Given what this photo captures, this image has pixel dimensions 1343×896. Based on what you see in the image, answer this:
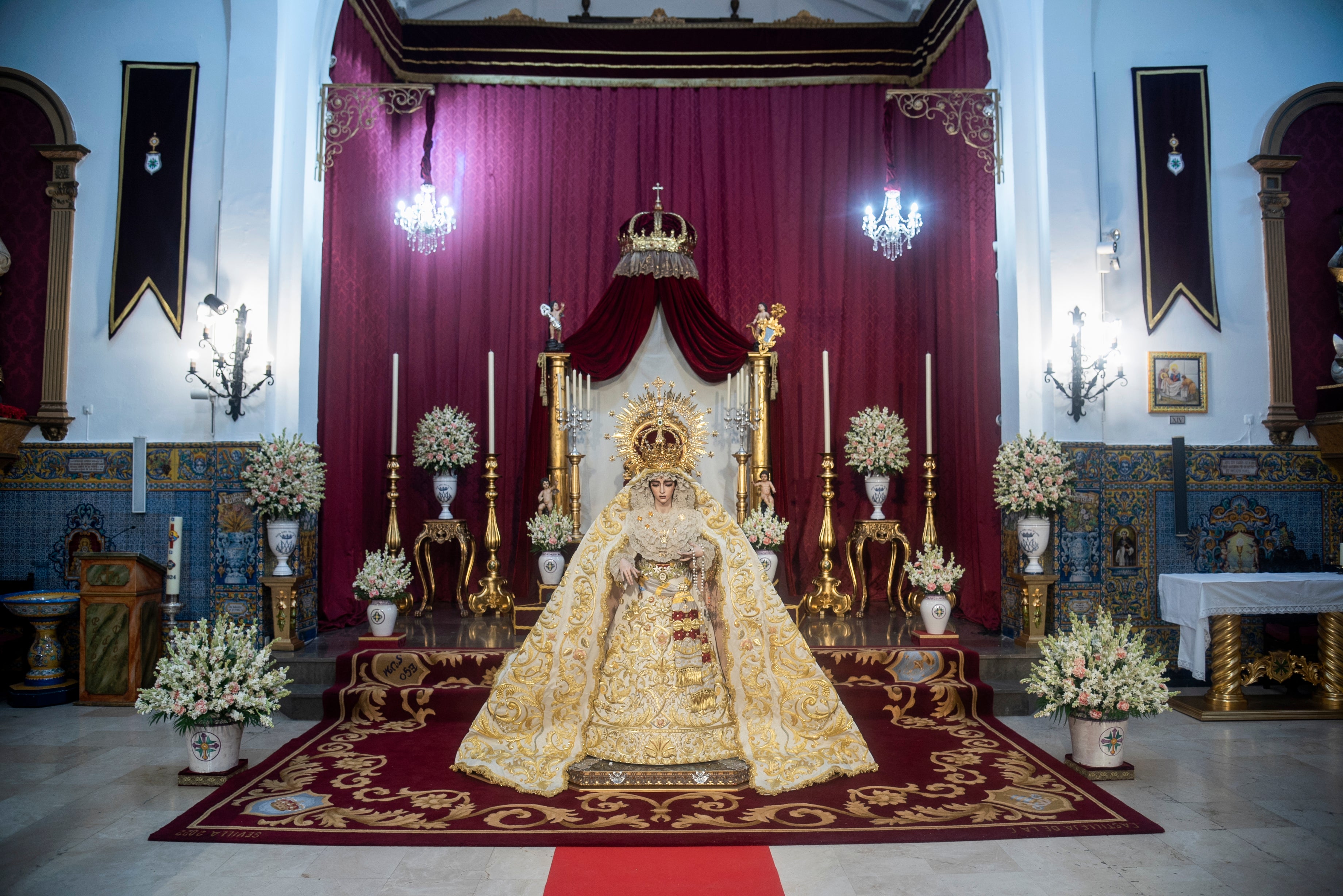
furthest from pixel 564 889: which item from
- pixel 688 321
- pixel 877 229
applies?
pixel 877 229

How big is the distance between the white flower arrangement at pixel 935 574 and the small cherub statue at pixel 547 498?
10.6 ft

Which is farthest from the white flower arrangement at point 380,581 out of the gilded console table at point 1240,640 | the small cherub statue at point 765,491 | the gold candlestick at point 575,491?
the gilded console table at point 1240,640

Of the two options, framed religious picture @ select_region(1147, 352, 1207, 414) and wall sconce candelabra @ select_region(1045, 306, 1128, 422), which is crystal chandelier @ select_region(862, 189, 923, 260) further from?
framed religious picture @ select_region(1147, 352, 1207, 414)

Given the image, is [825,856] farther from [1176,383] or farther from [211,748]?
[1176,383]

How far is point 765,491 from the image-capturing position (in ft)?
27.5

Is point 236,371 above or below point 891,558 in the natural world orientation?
above

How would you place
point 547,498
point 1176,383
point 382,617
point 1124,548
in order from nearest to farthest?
point 382,617
point 1124,548
point 1176,383
point 547,498

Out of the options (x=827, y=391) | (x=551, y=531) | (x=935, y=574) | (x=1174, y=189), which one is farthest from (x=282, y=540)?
(x=1174, y=189)

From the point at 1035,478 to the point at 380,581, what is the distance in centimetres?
504

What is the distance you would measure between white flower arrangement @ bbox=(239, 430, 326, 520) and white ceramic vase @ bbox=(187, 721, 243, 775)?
2.22 metres

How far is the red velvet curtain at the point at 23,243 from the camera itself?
7340 millimetres

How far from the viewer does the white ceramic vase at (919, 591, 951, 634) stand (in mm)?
7016

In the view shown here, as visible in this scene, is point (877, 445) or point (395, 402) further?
point (877, 445)

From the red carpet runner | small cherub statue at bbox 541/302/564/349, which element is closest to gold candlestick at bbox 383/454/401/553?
small cherub statue at bbox 541/302/564/349
